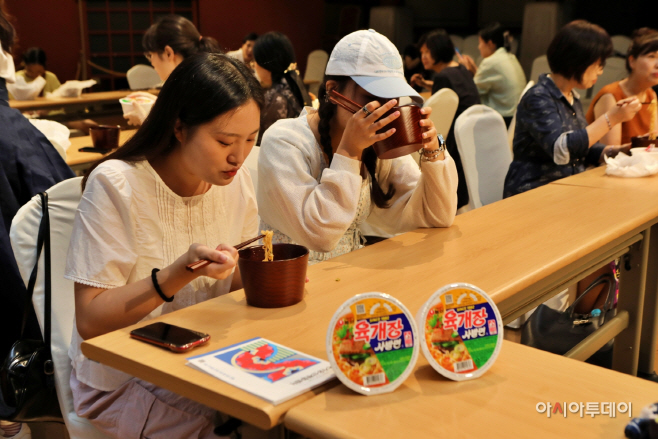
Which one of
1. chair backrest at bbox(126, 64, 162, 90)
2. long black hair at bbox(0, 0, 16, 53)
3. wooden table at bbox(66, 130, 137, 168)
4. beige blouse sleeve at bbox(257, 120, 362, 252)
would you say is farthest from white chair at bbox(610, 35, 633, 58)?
long black hair at bbox(0, 0, 16, 53)

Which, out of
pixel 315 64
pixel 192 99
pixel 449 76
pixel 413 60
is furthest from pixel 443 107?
pixel 315 64

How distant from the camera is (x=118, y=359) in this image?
1.04 meters

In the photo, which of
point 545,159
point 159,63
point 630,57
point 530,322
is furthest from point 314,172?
point 630,57

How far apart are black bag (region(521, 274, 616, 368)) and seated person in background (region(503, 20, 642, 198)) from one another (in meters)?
0.65

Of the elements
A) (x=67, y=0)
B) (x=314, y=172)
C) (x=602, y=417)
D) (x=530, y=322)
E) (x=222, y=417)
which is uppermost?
(x=67, y=0)

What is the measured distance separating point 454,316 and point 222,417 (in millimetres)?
444

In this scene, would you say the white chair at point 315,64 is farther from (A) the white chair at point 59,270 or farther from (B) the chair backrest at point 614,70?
(A) the white chair at point 59,270

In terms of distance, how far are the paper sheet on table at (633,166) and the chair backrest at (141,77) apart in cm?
572

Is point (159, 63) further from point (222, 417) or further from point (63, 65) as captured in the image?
point (63, 65)

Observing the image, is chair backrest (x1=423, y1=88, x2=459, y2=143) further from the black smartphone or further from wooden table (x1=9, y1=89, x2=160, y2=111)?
the black smartphone

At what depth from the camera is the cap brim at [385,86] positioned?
5.23 ft

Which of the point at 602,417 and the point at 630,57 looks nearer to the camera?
the point at 602,417

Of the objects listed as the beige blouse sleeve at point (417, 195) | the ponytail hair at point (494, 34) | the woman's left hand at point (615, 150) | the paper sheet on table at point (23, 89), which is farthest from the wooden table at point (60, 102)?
the beige blouse sleeve at point (417, 195)

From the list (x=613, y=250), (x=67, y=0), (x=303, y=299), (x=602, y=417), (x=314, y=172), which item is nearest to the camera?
(x=602, y=417)
